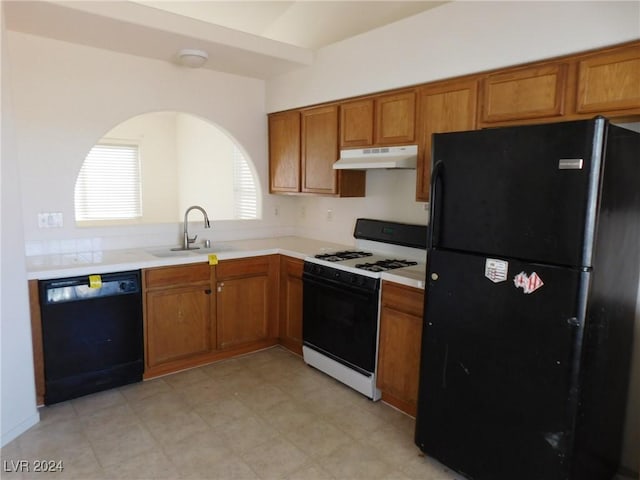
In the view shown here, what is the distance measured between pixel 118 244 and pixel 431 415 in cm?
268

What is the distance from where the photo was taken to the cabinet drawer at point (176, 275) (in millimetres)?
3051

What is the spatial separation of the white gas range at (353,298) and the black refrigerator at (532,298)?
706 millimetres

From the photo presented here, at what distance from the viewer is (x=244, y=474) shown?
2.19 meters

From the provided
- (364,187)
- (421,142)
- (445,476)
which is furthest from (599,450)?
(364,187)

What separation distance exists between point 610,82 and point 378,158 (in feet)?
4.61

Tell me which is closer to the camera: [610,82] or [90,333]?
[610,82]

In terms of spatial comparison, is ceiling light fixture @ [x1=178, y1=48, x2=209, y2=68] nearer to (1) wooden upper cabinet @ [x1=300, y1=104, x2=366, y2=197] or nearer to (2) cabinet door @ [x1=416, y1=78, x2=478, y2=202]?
(1) wooden upper cabinet @ [x1=300, y1=104, x2=366, y2=197]

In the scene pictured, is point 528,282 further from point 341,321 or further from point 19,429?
point 19,429

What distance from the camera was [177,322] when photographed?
10.6 ft

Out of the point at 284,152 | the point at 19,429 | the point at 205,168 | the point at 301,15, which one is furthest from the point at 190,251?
the point at 205,168

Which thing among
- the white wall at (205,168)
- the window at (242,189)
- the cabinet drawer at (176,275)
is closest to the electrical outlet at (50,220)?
the cabinet drawer at (176,275)

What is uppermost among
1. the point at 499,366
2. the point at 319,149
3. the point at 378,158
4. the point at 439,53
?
the point at 439,53

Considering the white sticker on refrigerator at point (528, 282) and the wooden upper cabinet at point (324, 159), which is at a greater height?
the wooden upper cabinet at point (324, 159)

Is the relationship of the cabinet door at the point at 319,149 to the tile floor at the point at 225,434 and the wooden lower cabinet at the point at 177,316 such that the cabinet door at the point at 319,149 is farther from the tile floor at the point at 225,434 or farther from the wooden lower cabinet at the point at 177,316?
the tile floor at the point at 225,434
